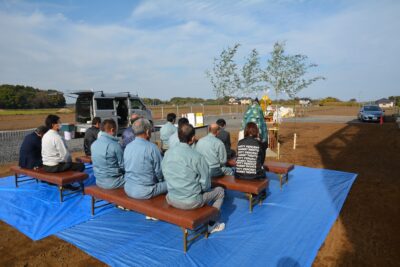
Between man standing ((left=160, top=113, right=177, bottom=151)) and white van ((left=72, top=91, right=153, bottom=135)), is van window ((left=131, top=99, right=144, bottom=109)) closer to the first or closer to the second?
white van ((left=72, top=91, right=153, bottom=135))

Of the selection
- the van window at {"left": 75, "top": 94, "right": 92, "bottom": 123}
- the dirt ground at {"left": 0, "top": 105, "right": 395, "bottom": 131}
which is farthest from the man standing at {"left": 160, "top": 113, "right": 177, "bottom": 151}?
the dirt ground at {"left": 0, "top": 105, "right": 395, "bottom": 131}

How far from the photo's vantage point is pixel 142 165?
3.80 meters

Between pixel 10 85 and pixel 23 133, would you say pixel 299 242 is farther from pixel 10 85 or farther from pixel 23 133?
pixel 10 85

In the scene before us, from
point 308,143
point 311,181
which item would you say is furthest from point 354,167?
point 308,143

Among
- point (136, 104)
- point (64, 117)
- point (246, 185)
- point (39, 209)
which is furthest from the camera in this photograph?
point (64, 117)

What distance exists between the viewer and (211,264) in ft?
10.5

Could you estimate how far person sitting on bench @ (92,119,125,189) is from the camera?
14.5ft

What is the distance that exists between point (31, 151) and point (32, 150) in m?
0.03

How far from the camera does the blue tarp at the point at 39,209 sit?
4.21 metres

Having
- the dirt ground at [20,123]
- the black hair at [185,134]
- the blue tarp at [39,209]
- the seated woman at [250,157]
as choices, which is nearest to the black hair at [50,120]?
the blue tarp at [39,209]

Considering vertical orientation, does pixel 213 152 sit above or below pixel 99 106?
below

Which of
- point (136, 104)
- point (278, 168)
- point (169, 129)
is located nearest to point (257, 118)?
point (278, 168)

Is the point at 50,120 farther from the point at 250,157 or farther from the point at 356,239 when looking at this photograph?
the point at 356,239

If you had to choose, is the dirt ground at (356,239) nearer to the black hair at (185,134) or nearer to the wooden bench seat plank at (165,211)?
the wooden bench seat plank at (165,211)
